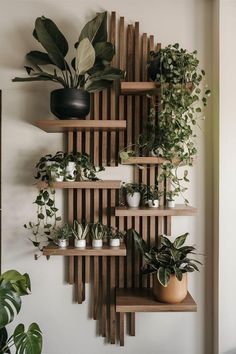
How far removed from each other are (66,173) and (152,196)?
0.57 m

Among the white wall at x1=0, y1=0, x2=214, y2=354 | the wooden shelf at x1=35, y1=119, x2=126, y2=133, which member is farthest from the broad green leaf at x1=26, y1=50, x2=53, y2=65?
the wooden shelf at x1=35, y1=119, x2=126, y2=133

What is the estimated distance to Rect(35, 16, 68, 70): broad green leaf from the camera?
6.19ft

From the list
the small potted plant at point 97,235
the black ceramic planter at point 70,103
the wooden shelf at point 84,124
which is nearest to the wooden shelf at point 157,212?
the small potted plant at point 97,235

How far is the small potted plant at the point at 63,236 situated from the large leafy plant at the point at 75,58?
91cm

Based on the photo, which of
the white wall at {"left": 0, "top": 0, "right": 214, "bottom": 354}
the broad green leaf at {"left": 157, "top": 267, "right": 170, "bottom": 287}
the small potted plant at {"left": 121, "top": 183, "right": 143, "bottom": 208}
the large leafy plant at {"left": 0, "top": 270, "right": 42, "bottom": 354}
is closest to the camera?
the large leafy plant at {"left": 0, "top": 270, "right": 42, "bottom": 354}

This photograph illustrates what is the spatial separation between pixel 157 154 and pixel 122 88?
465mm

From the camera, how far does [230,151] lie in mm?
2041

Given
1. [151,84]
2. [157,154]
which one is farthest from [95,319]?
[151,84]

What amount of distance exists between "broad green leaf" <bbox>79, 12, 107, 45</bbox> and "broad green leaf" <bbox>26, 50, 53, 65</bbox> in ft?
0.87

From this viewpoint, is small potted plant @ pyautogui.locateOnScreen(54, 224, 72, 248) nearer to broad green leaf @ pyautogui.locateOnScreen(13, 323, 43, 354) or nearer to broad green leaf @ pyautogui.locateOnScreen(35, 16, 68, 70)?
broad green leaf @ pyautogui.locateOnScreen(13, 323, 43, 354)

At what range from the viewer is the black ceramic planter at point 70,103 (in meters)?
1.84

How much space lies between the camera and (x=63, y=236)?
1.96 m

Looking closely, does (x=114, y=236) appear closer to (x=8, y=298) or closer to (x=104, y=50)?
(x=8, y=298)

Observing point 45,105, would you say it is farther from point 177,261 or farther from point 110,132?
point 177,261
